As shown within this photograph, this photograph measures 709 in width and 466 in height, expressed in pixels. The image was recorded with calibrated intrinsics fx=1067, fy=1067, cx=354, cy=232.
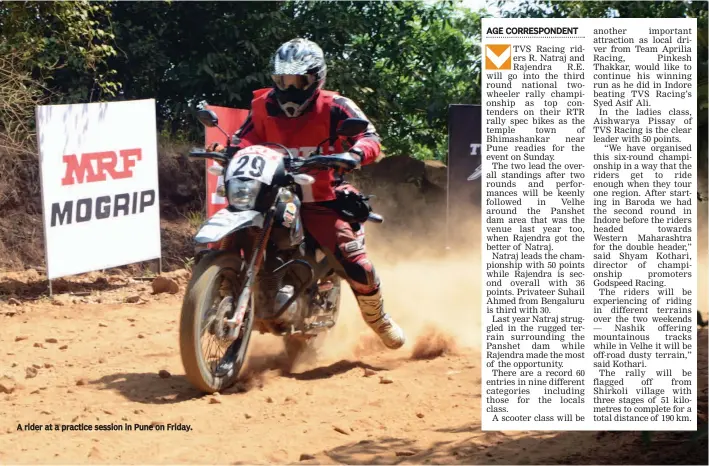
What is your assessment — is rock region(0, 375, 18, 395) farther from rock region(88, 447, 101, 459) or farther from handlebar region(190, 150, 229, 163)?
handlebar region(190, 150, 229, 163)

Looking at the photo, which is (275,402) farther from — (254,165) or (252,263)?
(254,165)

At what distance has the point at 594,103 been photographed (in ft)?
15.5

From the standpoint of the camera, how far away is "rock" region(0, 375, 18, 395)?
6488 millimetres

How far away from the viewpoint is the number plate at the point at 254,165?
6.29m

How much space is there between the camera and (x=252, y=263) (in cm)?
639

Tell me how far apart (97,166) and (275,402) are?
4.85 m

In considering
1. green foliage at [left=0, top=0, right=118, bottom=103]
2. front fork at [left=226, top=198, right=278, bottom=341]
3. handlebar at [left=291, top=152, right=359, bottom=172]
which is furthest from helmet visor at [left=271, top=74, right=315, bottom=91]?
green foliage at [left=0, top=0, right=118, bottom=103]

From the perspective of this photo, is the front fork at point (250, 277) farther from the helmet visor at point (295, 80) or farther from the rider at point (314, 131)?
the helmet visor at point (295, 80)

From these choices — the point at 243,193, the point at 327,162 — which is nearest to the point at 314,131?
the point at 327,162

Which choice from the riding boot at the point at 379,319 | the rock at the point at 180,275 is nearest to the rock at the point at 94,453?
the riding boot at the point at 379,319

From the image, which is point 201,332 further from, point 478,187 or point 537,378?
point 478,187

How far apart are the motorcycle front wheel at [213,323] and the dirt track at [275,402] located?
0.16 m

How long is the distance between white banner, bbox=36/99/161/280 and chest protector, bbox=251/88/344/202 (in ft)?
12.1

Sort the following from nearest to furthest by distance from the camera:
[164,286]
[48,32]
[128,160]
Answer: [164,286] → [128,160] → [48,32]
